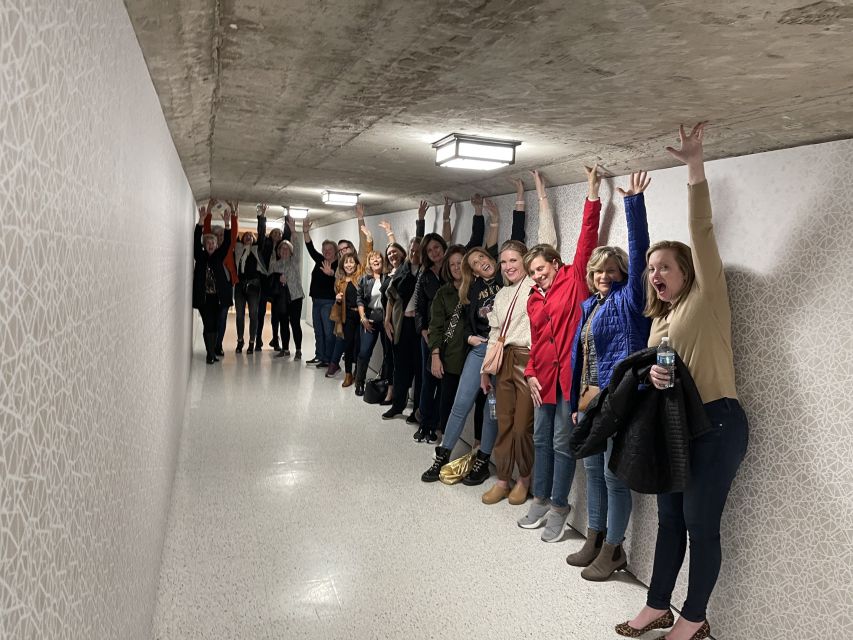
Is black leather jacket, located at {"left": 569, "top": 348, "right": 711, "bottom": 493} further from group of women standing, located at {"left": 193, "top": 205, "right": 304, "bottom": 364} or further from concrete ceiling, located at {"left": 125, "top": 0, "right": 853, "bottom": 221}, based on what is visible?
group of women standing, located at {"left": 193, "top": 205, "right": 304, "bottom": 364}

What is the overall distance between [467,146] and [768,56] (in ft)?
5.49

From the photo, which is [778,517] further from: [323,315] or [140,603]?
[323,315]

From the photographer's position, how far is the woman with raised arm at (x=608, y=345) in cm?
293

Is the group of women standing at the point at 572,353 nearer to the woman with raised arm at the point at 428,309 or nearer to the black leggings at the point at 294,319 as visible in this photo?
the woman with raised arm at the point at 428,309

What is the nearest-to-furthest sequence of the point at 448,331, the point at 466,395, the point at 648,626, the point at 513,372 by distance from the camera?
the point at 648,626 < the point at 513,372 < the point at 466,395 < the point at 448,331

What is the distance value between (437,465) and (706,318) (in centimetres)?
241

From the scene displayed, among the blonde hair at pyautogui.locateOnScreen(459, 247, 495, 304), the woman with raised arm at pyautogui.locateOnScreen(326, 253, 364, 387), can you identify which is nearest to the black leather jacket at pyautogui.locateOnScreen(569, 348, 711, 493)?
the blonde hair at pyautogui.locateOnScreen(459, 247, 495, 304)

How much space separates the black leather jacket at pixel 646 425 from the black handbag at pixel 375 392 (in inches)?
150

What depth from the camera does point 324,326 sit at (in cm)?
798

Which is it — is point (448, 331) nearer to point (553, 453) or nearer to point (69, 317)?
point (553, 453)

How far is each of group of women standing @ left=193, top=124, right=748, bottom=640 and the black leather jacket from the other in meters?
0.04

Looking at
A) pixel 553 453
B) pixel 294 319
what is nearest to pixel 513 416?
pixel 553 453

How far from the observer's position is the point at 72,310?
90cm

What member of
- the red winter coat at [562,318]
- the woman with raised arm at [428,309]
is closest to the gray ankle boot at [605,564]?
the red winter coat at [562,318]
